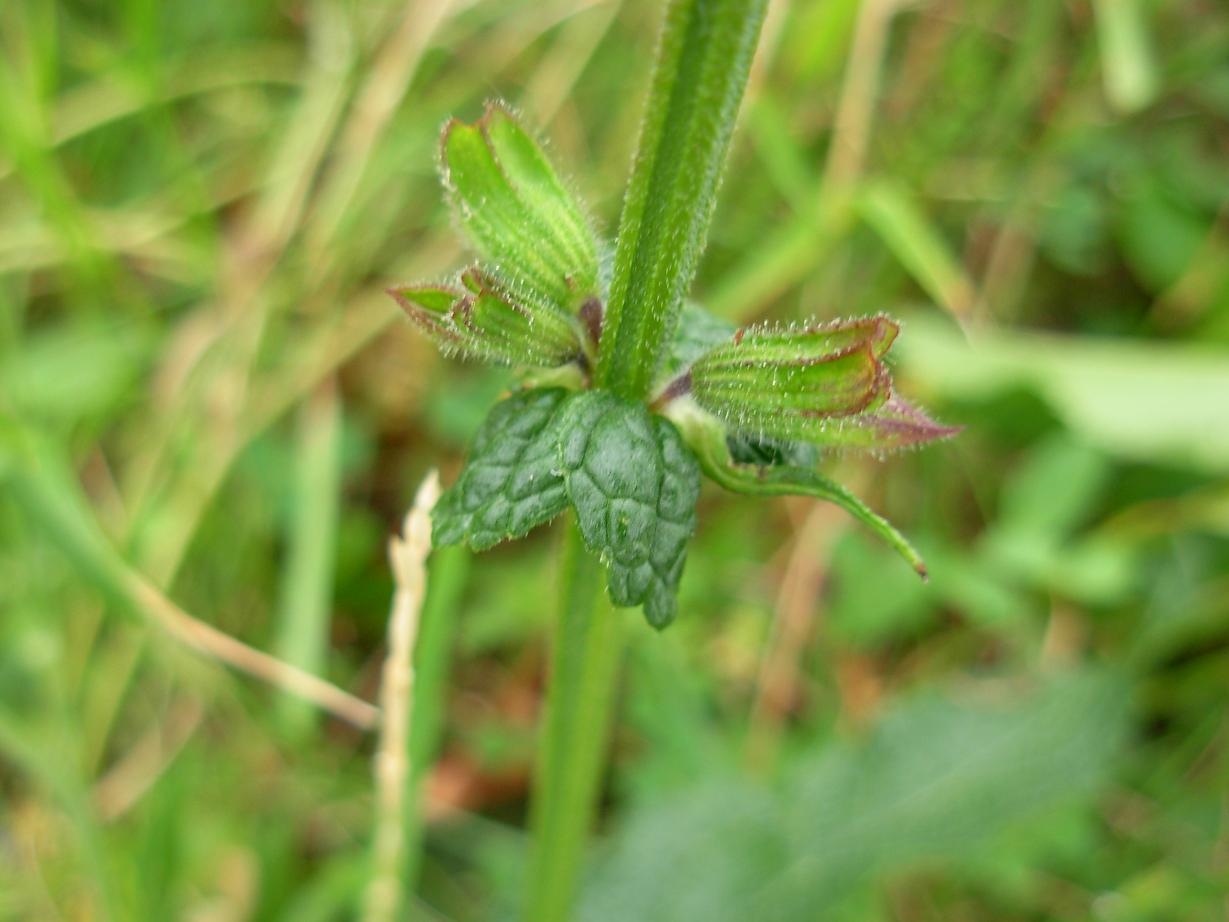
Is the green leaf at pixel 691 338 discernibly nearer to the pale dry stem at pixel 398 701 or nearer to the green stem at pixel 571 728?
the green stem at pixel 571 728

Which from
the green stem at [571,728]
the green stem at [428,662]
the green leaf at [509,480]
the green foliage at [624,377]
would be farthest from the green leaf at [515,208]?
the green stem at [428,662]

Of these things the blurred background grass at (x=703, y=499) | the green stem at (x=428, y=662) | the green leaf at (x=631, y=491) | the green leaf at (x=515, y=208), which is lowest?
the green leaf at (x=631, y=491)

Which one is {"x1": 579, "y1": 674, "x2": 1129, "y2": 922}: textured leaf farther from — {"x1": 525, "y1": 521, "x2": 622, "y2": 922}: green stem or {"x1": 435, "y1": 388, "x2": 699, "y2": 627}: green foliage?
{"x1": 435, "y1": 388, "x2": 699, "y2": 627}: green foliage

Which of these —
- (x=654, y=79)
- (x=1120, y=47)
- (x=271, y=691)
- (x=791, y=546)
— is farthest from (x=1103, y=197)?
(x=654, y=79)

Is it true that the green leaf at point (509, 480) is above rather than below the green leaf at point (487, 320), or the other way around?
below

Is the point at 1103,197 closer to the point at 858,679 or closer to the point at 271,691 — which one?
the point at 858,679

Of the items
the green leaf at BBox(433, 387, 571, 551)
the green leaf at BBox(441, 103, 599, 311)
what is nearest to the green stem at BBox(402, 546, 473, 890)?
the green leaf at BBox(433, 387, 571, 551)

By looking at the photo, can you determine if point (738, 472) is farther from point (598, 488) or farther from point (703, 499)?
point (703, 499)
